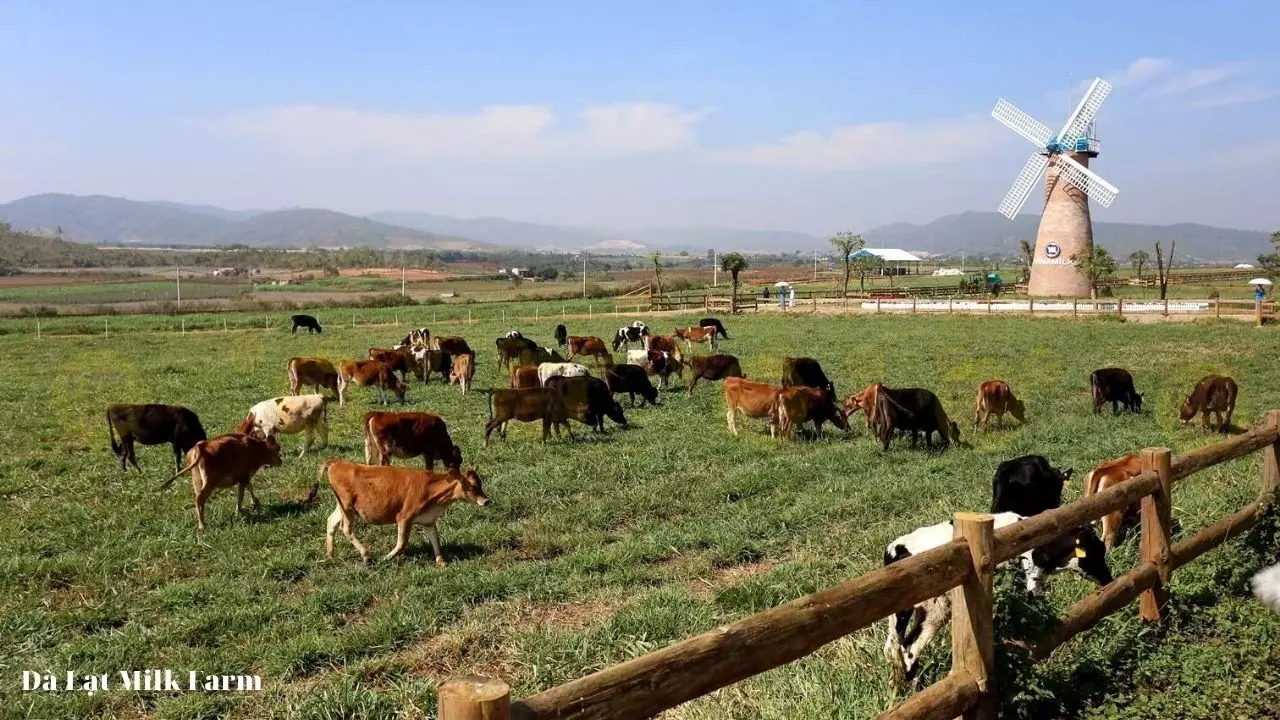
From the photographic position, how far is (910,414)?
12.8 m

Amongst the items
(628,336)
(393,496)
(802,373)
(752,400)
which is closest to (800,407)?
(752,400)

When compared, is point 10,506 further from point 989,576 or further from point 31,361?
point 31,361

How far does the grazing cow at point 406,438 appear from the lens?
11453 mm

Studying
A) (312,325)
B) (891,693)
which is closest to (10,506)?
(891,693)

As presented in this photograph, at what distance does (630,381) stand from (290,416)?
23.0ft

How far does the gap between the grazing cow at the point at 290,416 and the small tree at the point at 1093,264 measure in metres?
51.2

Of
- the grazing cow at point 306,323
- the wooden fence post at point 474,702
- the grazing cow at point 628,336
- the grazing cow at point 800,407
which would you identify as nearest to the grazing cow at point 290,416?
the grazing cow at point 800,407

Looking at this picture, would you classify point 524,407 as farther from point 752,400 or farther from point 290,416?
point 752,400

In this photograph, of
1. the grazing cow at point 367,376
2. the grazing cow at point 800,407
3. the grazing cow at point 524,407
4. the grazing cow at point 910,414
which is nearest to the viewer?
the grazing cow at point 910,414

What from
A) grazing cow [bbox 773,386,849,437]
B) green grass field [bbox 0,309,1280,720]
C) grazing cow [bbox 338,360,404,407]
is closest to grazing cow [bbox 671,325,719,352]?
green grass field [bbox 0,309,1280,720]

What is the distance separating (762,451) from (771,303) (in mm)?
40865

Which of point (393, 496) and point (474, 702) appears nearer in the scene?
point (474, 702)

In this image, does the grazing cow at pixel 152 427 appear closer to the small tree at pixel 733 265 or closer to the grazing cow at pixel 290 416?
the grazing cow at pixel 290 416

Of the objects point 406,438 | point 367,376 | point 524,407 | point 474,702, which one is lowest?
point 406,438
